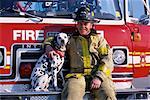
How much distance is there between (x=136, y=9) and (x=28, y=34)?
1757 millimetres

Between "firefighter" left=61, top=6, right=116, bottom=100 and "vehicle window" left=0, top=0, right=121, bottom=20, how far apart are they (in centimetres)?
26

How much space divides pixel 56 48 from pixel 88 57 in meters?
0.43

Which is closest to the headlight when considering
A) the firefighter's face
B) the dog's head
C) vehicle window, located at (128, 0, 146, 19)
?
the firefighter's face

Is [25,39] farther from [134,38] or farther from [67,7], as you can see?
[134,38]

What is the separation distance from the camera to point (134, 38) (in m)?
7.03

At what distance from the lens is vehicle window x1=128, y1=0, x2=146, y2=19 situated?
7.33 metres

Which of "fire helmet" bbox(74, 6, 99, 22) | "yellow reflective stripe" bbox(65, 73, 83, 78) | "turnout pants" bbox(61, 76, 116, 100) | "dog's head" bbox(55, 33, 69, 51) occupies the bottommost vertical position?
"turnout pants" bbox(61, 76, 116, 100)

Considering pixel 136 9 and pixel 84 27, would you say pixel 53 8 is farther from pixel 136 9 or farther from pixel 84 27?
pixel 136 9

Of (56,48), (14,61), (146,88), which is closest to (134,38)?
(146,88)

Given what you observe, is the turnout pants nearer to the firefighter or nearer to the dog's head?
the firefighter

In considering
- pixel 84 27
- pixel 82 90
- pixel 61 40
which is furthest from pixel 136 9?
pixel 82 90

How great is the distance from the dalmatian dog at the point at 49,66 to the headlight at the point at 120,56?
77 centimetres

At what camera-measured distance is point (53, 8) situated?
686cm

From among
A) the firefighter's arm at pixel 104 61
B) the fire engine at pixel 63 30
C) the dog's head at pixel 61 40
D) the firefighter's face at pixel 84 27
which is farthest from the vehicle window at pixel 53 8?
the firefighter's arm at pixel 104 61
